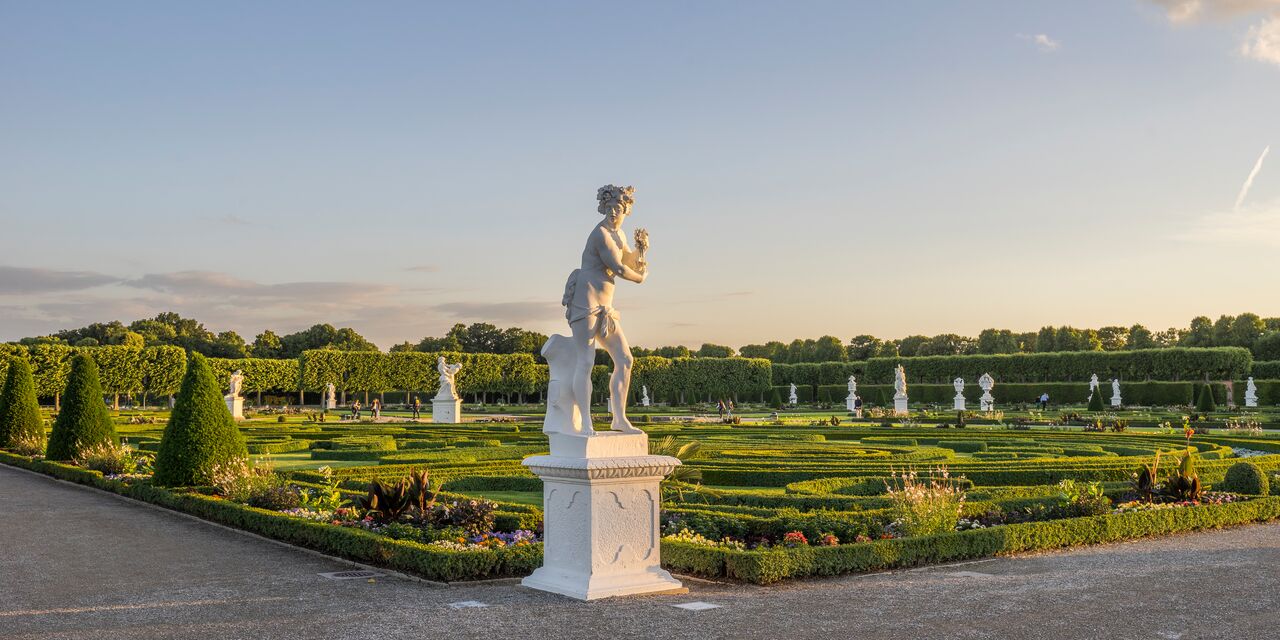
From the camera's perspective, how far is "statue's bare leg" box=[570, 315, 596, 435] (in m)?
7.34

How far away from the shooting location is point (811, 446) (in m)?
20.0

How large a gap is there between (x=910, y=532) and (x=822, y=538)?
99cm

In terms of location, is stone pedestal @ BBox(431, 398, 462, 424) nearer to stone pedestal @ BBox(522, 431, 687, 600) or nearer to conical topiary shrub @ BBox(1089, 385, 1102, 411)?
conical topiary shrub @ BBox(1089, 385, 1102, 411)

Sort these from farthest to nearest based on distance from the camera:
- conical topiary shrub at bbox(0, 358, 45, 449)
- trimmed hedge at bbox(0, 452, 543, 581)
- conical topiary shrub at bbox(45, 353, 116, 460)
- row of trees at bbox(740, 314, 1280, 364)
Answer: row of trees at bbox(740, 314, 1280, 364), conical topiary shrub at bbox(0, 358, 45, 449), conical topiary shrub at bbox(45, 353, 116, 460), trimmed hedge at bbox(0, 452, 543, 581)

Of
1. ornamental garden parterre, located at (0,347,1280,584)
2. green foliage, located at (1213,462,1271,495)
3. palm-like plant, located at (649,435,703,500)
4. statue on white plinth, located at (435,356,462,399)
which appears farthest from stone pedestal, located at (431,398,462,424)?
green foliage, located at (1213,462,1271,495)

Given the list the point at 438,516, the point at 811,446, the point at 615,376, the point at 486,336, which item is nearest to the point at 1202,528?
the point at 615,376

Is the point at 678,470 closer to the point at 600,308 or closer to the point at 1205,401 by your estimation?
the point at 600,308

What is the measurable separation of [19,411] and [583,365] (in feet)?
63.2

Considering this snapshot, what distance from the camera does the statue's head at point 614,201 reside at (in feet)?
24.7

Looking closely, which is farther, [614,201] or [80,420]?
[80,420]

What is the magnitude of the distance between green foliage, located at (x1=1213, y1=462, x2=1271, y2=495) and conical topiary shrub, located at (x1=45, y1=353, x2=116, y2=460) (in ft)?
54.5

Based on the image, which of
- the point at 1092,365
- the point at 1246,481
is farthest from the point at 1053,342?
the point at 1246,481

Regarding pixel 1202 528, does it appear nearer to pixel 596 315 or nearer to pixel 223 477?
pixel 596 315

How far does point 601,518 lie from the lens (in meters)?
7.09
